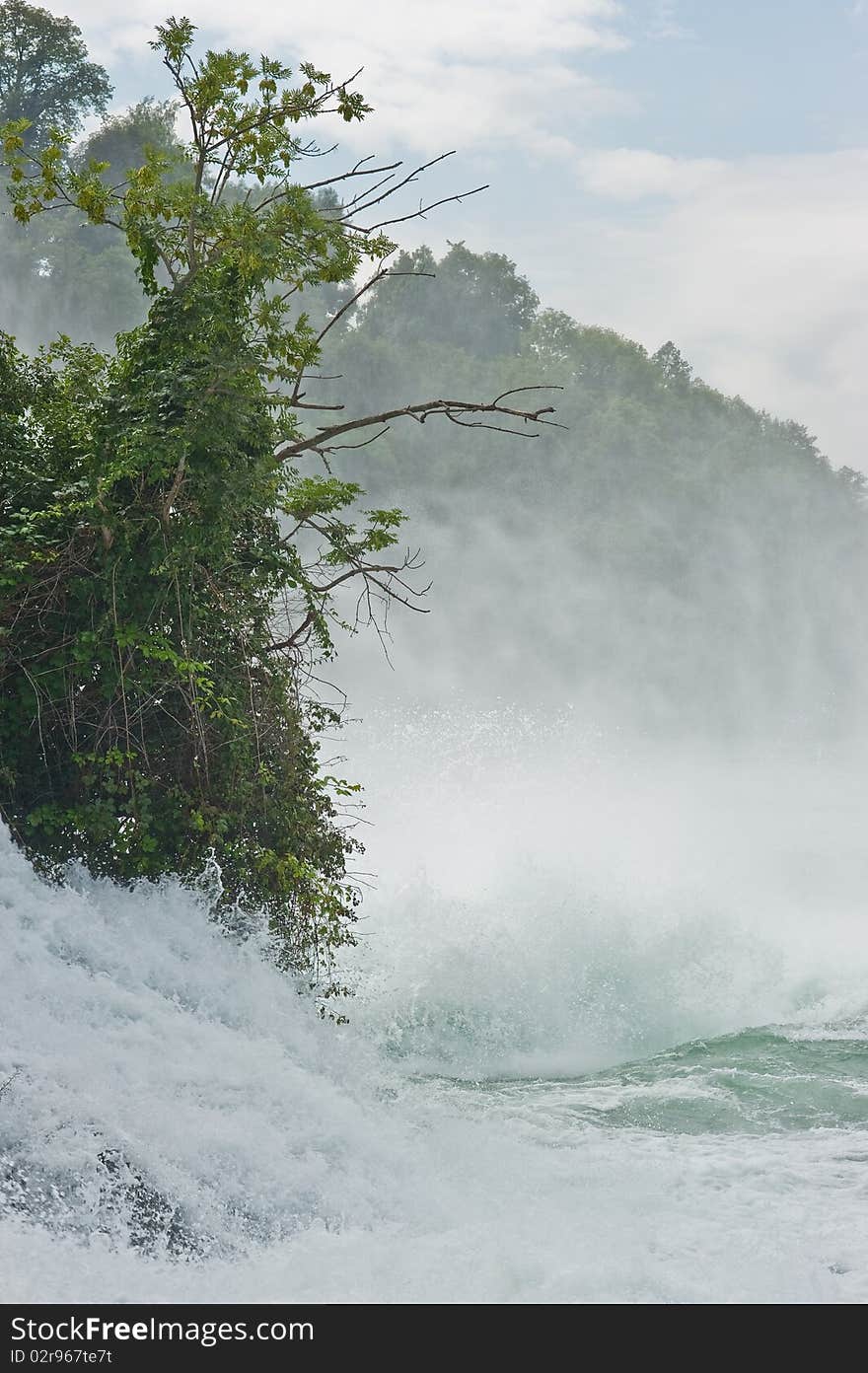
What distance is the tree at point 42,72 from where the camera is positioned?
1613 inches

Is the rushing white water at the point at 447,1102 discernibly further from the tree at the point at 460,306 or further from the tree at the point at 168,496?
the tree at the point at 460,306

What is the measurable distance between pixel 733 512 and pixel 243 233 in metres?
50.6

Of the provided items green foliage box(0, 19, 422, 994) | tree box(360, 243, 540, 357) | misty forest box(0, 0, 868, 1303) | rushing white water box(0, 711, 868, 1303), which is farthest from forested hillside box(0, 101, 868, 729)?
green foliage box(0, 19, 422, 994)

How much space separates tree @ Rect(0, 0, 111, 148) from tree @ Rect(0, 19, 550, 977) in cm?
3780

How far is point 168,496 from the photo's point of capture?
6875 mm

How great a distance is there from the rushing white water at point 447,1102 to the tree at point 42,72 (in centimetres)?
3797

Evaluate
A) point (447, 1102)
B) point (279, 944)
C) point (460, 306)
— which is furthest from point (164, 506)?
point (460, 306)

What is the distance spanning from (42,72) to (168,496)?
42.1 metres

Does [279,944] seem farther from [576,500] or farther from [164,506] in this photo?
[576,500]

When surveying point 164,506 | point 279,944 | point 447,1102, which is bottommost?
point 447,1102

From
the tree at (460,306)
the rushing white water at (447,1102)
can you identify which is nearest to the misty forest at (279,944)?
the rushing white water at (447,1102)

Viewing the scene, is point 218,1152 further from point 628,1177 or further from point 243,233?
point 243,233

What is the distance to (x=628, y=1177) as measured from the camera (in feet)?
21.3
